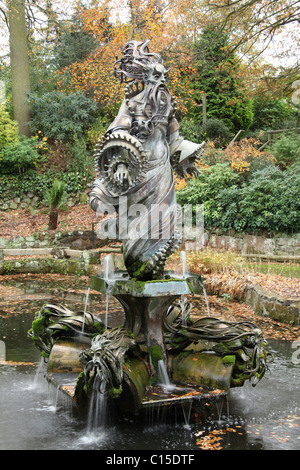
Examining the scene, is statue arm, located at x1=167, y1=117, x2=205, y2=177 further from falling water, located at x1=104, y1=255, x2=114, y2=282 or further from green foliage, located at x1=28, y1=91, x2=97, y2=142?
green foliage, located at x1=28, y1=91, x2=97, y2=142

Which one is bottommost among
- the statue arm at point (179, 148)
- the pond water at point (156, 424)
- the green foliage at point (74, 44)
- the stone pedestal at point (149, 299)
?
the pond water at point (156, 424)

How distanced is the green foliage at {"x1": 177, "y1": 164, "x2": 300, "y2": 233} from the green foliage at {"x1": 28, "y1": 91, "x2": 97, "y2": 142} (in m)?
7.11

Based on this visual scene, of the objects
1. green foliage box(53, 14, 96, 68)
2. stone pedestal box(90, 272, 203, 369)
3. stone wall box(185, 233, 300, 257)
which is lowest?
stone pedestal box(90, 272, 203, 369)

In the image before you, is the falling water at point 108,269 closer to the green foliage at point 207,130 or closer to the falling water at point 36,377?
the falling water at point 36,377

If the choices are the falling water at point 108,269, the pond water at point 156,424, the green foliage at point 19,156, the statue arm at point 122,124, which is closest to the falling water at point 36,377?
the pond water at point 156,424

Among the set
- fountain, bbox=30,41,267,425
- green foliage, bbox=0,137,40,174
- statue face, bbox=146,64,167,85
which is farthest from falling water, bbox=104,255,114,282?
green foliage, bbox=0,137,40,174

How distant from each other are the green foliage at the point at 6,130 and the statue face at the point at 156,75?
1857 centimetres

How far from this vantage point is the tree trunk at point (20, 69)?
22281 millimetres

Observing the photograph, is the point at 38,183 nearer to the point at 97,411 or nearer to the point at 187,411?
the point at 97,411

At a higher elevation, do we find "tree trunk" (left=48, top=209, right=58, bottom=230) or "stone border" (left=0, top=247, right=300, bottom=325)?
"tree trunk" (left=48, top=209, right=58, bottom=230)

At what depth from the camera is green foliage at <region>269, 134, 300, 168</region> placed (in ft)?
63.8

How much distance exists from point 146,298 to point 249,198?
13228mm

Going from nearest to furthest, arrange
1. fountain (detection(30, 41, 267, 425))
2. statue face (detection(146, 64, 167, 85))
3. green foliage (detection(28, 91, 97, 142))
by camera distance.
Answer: fountain (detection(30, 41, 267, 425)) → statue face (detection(146, 64, 167, 85)) → green foliage (detection(28, 91, 97, 142))

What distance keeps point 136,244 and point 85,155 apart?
18772 mm
